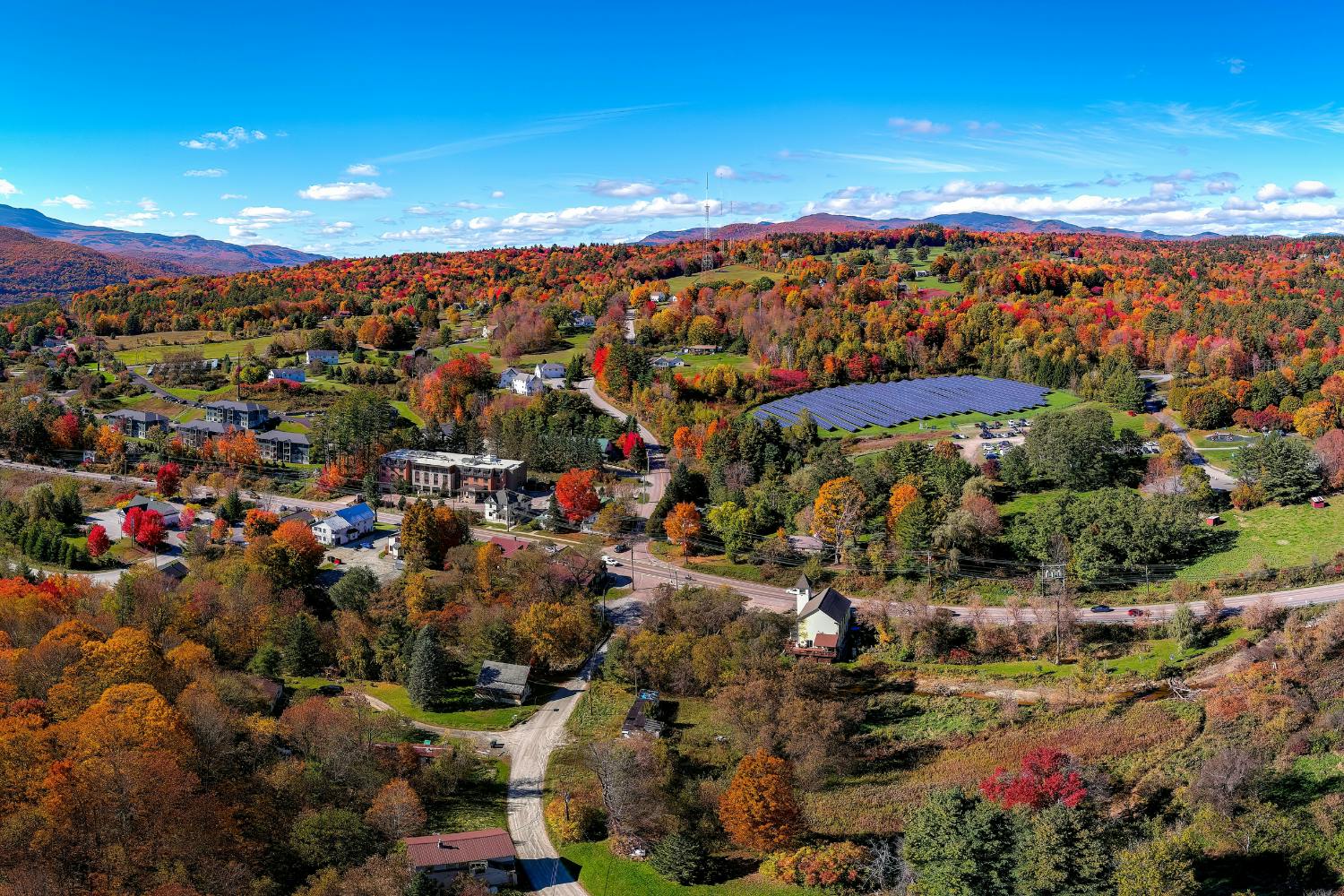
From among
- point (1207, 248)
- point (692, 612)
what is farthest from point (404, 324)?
point (1207, 248)

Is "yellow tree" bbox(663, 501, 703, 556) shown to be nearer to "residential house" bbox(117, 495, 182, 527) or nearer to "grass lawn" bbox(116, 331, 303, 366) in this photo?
"residential house" bbox(117, 495, 182, 527)

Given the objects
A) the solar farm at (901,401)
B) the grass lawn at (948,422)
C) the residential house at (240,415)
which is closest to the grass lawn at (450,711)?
the grass lawn at (948,422)

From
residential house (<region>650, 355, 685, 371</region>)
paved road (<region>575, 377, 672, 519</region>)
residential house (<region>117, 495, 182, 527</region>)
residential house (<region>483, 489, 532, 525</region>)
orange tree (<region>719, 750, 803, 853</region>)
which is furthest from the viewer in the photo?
residential house (<region>650, 355, 685, 371</region>)

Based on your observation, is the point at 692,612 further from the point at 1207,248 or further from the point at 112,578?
the point at 1207,248

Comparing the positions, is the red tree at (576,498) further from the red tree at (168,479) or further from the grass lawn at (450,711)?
the red tree at (168,479)

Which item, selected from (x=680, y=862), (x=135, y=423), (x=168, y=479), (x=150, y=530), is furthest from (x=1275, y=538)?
(x=135, y=423)

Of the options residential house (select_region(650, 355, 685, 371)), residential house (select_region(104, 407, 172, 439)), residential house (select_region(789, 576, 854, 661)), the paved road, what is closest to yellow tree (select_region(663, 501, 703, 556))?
the paved road

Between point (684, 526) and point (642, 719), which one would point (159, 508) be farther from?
point (642, 719)
